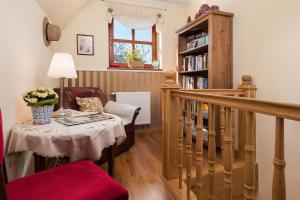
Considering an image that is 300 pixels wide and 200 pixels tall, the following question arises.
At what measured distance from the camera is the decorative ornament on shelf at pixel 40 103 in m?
1.38

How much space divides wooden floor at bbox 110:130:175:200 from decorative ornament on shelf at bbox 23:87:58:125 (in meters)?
0.92

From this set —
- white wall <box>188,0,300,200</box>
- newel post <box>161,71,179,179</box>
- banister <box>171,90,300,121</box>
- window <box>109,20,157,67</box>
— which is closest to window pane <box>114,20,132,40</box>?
window <box>109,20,157,67</box>

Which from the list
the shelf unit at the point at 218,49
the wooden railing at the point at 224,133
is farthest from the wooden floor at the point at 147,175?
the shelf unit at the point at 218,49

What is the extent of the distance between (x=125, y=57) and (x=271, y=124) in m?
2.55

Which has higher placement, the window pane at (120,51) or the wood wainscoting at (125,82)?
the window pane at (120,51)

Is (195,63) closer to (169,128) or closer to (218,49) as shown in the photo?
(218,49)

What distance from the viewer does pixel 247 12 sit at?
94.8 inches

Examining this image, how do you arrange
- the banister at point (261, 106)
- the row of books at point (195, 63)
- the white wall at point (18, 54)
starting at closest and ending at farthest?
the banister at point (261, 106) → the white wall at point (18, 54) → the row of books at point (195, 63)

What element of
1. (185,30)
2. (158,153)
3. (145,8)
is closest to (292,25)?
(185,30)

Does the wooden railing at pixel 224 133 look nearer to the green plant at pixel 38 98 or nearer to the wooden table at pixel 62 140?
the wooden table at pixel 62 140

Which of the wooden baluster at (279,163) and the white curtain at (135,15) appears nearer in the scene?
the wooden baluster at (279,163)

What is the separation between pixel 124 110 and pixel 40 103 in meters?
1.39

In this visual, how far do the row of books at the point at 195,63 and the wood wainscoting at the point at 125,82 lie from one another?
564 mm

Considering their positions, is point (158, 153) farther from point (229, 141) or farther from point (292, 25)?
point (292, 25)
